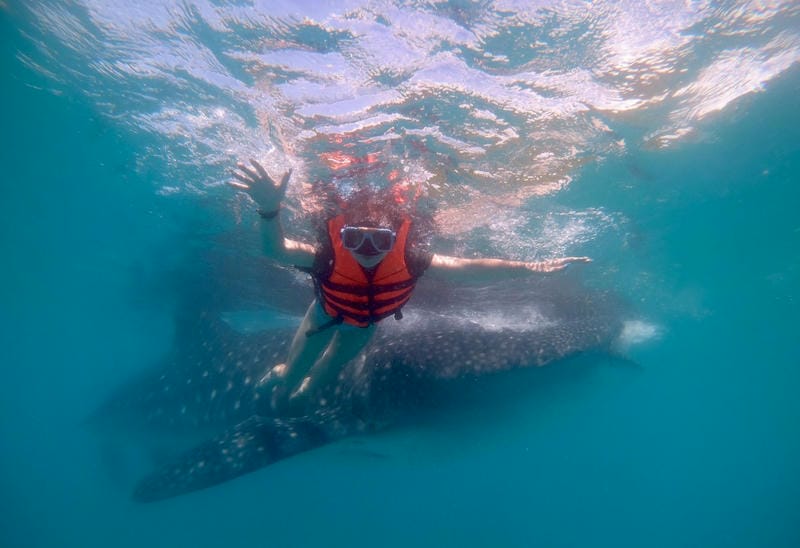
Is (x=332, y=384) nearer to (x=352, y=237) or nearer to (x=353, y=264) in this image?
(x=353, y=264)

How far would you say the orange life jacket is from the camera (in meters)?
4.99

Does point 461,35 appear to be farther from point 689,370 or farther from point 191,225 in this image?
point 689,370

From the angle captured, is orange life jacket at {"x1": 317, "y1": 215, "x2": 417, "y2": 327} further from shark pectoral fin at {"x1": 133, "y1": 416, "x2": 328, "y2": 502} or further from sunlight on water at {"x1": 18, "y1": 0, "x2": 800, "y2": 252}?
sunlight on water at {"x1": 18, "y1": 0, "x2": 800, "y2": 252}

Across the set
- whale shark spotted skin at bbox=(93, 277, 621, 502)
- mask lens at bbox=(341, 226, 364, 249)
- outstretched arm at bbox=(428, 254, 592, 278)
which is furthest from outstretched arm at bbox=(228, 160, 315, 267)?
whale shark spotted skin at bbox=(93, 277, 621, 502)

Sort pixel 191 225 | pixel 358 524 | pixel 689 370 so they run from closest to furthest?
1. pixel 191 225
2. pixel 358 524
3. pixel 689 370

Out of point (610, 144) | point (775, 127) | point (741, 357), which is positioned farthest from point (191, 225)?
point (741, 357)

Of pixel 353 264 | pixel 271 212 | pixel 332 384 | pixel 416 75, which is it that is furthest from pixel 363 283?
pixel 416 75

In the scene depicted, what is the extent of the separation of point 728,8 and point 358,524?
2838cm

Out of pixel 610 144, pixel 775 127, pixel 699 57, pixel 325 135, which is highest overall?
pixel 775 127

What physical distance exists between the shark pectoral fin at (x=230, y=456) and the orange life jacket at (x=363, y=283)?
224 cm

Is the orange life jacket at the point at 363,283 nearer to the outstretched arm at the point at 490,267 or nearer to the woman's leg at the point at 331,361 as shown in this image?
the outstretched arm at the point at 490,267

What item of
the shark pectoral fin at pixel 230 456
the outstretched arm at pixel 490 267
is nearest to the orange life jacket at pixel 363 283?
the outstretched arm at pixel 490 267

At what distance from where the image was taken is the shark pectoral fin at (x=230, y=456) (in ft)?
19.0

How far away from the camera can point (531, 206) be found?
35.2 feet
